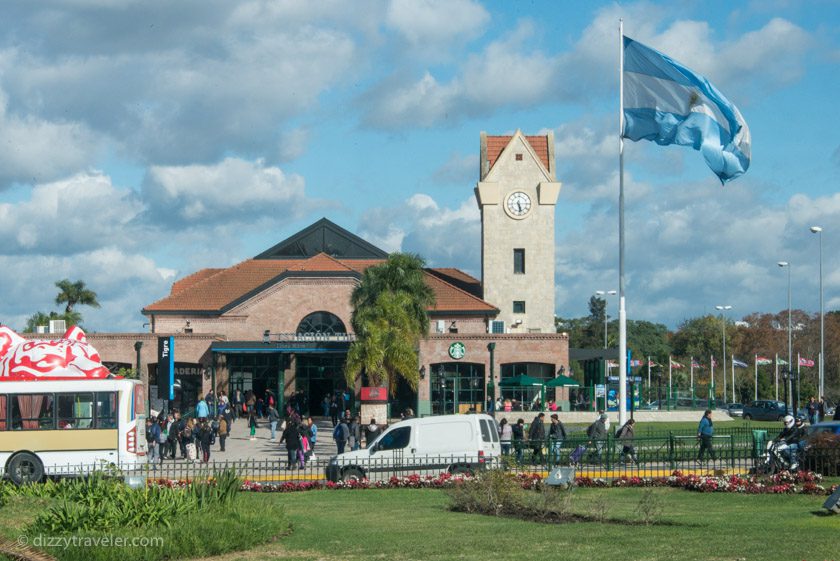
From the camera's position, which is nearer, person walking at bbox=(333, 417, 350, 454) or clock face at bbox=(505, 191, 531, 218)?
person walking at bbox=(333, 417, 350, 454)

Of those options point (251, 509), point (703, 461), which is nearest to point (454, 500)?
point (251, 509)

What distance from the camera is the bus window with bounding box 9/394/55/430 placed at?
28500 millimetres

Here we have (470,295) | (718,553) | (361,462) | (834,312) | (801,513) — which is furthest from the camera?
(834,312)

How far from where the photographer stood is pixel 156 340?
61594 millimetres

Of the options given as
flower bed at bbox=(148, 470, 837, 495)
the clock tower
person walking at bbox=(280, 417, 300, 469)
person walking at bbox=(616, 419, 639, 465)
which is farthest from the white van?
the clock tower

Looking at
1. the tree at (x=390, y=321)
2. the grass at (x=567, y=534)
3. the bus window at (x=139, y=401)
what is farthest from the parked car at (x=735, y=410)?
the grass at (x=567, y=534)

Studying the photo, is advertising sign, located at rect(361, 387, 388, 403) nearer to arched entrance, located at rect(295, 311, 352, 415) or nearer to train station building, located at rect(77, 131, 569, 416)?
train station building, located at rect(77, 131, 569, 416)

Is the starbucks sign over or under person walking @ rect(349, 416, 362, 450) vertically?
over

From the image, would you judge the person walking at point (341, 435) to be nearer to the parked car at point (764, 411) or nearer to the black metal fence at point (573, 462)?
the black metal fence at point (573, 462)

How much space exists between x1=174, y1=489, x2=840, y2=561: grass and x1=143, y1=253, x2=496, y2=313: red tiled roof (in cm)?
4495

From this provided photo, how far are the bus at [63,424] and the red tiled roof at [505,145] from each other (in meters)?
46.7

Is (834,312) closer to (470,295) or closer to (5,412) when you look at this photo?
(470,295)

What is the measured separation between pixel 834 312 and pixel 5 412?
109 meters

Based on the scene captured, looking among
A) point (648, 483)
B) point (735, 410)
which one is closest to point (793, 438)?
point (648, 483)
